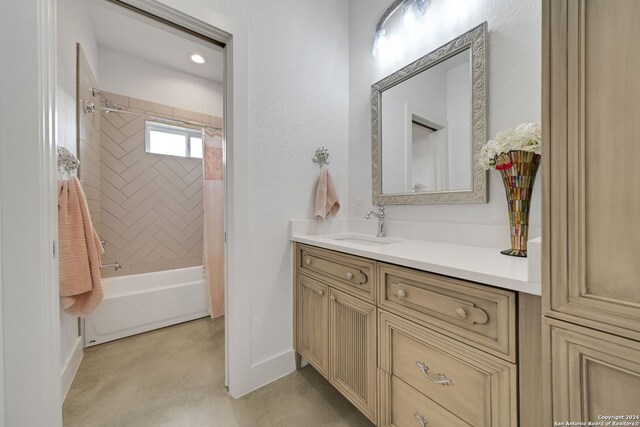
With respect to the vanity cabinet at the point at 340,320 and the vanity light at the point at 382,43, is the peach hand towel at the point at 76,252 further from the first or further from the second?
the vanity light at the point at 382,43

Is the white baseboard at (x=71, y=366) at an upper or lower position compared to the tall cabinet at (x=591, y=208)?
lower

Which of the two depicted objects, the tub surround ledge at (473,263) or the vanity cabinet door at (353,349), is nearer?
the tub surround ledge at (473,263)

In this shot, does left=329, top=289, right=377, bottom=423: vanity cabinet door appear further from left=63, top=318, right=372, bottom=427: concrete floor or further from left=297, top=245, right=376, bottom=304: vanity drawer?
left=63, top=318, right=372, bottom=427: concrete floor

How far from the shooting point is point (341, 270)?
124 centimetres

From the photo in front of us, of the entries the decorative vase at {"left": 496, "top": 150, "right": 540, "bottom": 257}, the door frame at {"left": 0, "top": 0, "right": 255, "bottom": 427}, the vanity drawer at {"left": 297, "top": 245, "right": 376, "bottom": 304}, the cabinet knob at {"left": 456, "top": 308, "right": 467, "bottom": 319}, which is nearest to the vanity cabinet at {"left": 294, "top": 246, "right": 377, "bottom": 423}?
the vanity drawer at {"left": 297, "top": 245, "right": 376, "bottom": 304}

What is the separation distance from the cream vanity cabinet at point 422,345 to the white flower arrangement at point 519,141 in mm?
573

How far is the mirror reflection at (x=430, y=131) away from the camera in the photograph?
128 centimetres

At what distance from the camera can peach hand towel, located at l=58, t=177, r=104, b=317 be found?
141 centimetres

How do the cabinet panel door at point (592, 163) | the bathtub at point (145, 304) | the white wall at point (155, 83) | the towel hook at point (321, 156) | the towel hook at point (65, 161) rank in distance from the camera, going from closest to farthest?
the cabinet panel door at point (592, 163), the towel hook at point (65, 161), the towel hook at point (321, 156), the bathtub at point (145, 304), the white wall at point (155, 83)

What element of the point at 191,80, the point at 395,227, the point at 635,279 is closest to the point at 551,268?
the point at 635,279

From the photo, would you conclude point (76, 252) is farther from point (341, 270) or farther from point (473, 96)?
point (473, 96)

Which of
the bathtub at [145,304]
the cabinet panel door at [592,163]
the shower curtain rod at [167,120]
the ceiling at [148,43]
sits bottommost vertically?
the bathtub at [145,304]

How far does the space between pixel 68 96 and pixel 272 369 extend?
2135 millimetres

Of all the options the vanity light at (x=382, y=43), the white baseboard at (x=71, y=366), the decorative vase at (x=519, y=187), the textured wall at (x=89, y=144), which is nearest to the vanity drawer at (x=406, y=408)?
the decorative vase at (x=519, y=187)
